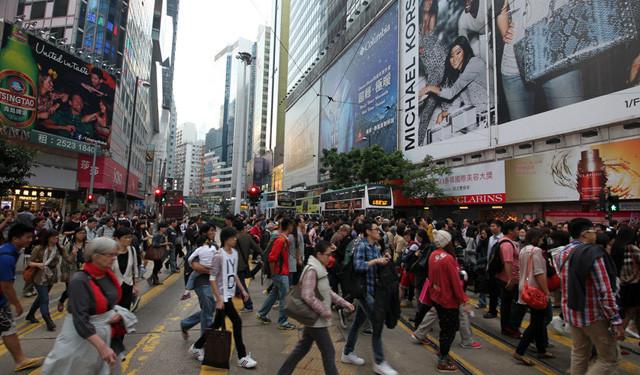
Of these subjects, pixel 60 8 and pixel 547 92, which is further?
pixel 60 8

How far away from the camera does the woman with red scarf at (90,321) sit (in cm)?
253

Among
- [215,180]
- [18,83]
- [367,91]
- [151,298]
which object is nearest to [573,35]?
[151,298]

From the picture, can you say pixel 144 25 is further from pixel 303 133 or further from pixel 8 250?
pixel 8 250

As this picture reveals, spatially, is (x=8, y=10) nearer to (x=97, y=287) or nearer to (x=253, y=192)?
(x=253, y=192)

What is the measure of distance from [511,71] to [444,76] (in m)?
6.52

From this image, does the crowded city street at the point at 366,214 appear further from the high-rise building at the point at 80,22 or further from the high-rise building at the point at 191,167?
the high-rise building at the point at 191,167

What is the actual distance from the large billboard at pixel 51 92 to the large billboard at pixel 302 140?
31629 millimetres

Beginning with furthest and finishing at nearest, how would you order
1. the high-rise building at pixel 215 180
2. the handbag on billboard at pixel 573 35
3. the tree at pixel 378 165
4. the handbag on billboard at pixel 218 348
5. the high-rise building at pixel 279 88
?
1. the high-rise building at pixel 215 180
2. the high-rise building at pixel 279 88
3. the tree at pixel 378 165
4. the handbag on billboard at pixel 573 35
5. the handbag on billboard at pixel 218 348

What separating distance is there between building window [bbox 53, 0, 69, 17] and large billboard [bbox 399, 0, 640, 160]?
3232cm

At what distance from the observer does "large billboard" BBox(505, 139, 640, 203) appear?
692 inches

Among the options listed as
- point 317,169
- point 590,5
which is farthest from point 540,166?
point 317,169

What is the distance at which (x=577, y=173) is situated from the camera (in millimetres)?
19891

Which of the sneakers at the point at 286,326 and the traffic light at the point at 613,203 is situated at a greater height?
the traffic light at the point at 613,203

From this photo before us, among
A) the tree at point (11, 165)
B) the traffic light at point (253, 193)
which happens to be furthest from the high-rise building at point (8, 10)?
the traffic light at point (253, 193)
